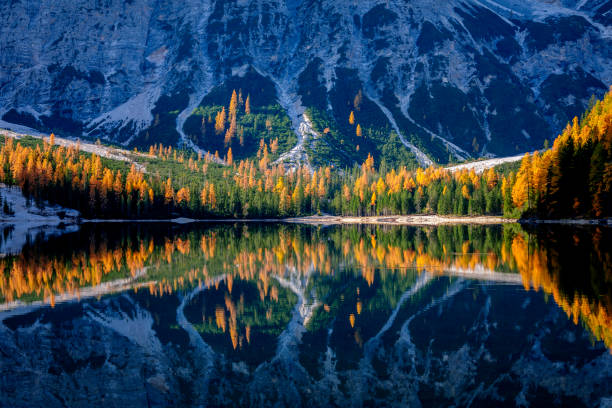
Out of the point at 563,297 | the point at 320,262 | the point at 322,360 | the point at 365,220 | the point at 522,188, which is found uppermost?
the point at 522,188

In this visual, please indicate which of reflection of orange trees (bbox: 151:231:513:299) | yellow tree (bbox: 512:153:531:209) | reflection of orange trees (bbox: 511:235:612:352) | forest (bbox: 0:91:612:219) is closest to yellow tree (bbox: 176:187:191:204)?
forest (bbox: 0:91:612:219)

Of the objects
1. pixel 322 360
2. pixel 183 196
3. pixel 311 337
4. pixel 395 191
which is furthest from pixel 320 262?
pixel 183 196

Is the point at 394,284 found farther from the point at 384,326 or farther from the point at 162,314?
the point at 162,314

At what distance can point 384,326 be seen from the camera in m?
21.0

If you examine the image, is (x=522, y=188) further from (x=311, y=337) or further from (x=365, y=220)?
(x=311, y=337)

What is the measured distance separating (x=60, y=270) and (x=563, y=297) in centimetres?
3335

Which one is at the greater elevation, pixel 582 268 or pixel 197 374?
pixel 582 268

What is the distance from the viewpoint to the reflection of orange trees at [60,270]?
28844mm

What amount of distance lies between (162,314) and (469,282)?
1863 cm

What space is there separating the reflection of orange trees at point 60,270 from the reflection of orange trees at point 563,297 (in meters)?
25.6

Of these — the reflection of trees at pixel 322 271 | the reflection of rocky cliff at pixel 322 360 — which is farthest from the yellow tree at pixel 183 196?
the reflection of rocky cliff at pixel 322 360

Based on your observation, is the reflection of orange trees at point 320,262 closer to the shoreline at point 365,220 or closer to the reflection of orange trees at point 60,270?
the reflection of orange trees at point 60,270

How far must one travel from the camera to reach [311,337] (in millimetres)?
20062

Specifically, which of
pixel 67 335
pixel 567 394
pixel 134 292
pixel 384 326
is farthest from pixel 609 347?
pixel 134 292
